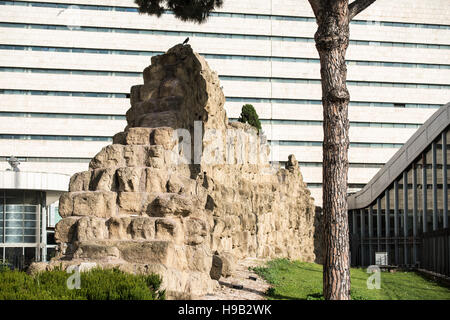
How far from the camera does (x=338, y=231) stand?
11.9m

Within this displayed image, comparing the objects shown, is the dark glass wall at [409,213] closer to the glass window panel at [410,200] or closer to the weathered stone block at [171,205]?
the glass window panel at [410,200]

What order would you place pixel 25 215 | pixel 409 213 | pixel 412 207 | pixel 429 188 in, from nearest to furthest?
pixel 429 188, pixel 25 215, pixel 412 207, pixel 409 213

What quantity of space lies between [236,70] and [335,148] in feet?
127

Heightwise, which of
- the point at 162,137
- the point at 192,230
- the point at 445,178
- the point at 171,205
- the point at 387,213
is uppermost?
the point at 162,137

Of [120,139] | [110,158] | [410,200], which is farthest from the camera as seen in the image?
[410,200]

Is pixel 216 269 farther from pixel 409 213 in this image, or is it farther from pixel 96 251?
pixel 409 213

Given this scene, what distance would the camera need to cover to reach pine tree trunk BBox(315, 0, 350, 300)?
38.4 feet

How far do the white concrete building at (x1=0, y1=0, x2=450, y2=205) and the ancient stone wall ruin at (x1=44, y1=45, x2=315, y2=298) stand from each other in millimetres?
27883

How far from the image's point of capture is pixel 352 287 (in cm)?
1639

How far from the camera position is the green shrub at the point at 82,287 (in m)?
7.70

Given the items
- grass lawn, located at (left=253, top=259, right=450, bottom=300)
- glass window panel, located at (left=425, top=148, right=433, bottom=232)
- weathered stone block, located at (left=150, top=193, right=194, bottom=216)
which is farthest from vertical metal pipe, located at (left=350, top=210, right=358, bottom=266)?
weathered stone block, located at (left=150, top=193, right=194, bottom=216)

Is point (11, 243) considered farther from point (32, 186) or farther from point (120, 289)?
point (120, 289)

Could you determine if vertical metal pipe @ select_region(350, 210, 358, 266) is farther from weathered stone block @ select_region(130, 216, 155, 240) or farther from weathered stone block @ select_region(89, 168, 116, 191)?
weathered stone block @ select_region(130, 216, 155, 240)

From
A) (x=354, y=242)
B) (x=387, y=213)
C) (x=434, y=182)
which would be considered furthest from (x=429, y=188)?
(x=354, y=242)
